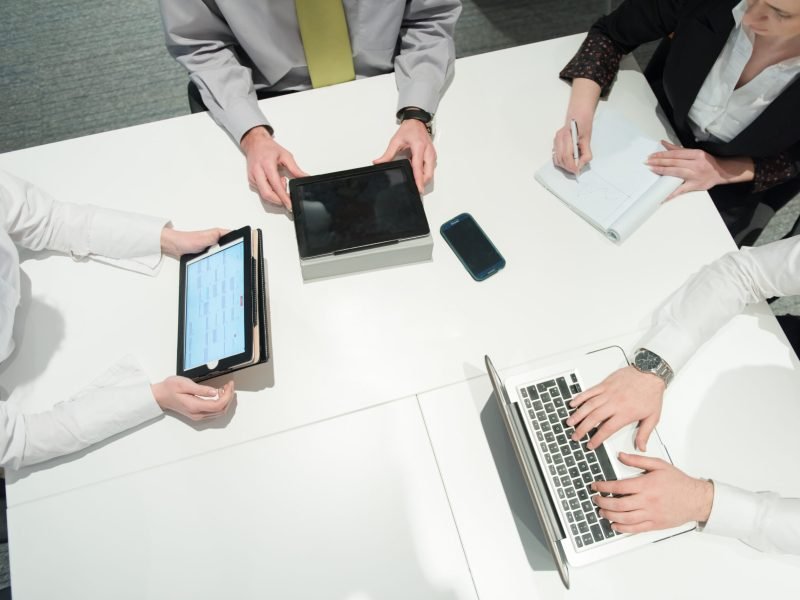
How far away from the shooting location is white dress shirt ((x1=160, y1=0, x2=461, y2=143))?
3.72ft

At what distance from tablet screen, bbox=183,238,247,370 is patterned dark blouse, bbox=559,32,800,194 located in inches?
32.3

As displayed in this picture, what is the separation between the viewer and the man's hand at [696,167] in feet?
3.72

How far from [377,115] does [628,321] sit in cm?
68

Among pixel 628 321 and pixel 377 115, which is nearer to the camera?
pixel 628 321

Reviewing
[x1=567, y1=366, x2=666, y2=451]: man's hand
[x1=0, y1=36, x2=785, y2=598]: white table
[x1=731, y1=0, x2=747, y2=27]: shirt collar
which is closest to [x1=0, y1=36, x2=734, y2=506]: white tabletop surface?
[x1=0, y1=36, x2=785, y2=598]: white table

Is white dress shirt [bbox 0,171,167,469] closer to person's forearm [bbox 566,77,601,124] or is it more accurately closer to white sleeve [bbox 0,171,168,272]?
white sleeve [bbox 0,171,168,272]

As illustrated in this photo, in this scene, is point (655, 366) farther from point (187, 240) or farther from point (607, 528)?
point (187, 240)

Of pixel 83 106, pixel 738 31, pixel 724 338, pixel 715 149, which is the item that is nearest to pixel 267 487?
pixel 724 338

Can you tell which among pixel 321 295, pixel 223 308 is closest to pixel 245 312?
pixel 223 308

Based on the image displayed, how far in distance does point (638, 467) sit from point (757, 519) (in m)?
0.19

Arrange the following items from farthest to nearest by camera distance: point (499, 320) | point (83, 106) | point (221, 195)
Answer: point (83, 106) < point (221, 195) < point (499, 320)

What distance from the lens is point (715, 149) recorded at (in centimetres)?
117

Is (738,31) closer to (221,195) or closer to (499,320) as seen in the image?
(499,320)

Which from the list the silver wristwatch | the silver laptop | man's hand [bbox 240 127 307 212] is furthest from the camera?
man's hand [bbox 240 127 307 212]
